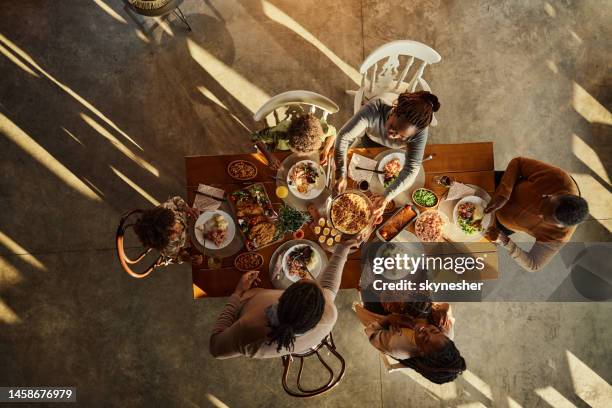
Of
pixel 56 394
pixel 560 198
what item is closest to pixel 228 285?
pixel 560 198

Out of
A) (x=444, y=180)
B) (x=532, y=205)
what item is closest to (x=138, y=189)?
(x=444, y=180)

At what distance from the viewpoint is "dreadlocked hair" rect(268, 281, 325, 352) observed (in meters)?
2.06

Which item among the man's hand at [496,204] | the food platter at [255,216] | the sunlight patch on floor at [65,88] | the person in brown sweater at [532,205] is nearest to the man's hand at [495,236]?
the person in brown sweater at [532,205]

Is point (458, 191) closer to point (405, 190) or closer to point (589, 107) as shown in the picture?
point (405, 190)

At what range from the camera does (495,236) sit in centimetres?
284

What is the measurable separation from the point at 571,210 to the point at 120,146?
13.6 feet

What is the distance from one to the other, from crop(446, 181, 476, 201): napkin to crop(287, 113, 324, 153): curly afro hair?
42.8 inches

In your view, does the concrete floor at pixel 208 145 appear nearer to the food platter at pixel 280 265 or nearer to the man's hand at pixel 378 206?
the food platter at pixel 280 265

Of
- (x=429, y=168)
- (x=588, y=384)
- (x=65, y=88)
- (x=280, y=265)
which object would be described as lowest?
(x=588, y=384)

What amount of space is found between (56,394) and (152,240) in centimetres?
293

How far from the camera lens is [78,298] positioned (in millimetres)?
3992

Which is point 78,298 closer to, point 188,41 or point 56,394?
point 56,394

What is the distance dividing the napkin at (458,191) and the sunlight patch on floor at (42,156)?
11.6 feet

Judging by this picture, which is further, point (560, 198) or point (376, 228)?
point (376, 228)
